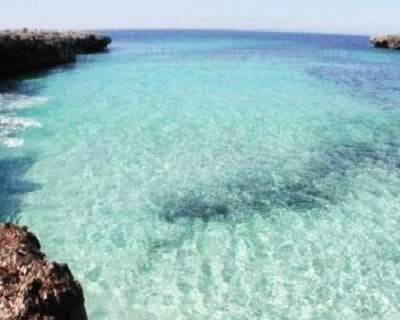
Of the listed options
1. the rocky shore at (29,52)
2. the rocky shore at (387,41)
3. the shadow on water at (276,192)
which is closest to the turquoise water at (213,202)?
the shadow on water at (276,192)

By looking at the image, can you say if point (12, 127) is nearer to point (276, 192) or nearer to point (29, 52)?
point (276, 192)

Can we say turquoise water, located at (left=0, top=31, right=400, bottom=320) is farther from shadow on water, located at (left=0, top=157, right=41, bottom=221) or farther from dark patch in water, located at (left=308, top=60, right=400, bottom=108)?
dark patch in water, located at (left=308, top=60, right=400, bottom=108)

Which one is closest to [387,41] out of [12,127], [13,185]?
[12,127]

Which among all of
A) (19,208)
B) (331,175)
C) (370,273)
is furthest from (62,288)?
(331,175)

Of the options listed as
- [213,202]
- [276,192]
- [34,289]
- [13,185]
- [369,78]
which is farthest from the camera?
[369,78]

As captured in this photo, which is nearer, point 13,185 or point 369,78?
point 13,185
